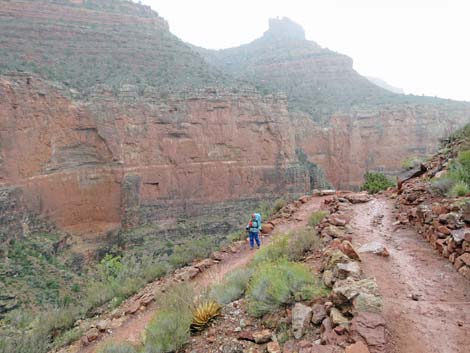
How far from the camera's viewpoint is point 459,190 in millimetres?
6762

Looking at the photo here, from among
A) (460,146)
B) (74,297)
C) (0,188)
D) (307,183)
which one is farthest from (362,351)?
(307,183)

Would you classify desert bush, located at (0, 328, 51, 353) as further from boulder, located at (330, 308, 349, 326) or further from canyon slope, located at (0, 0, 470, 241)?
canyon slope, located at (0, 0, 470, 241)

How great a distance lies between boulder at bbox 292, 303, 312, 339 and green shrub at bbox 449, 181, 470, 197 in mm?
4362

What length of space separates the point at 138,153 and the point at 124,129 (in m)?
2.07

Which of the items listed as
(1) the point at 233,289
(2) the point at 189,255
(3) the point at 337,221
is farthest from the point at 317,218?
(2) the point at 189,255

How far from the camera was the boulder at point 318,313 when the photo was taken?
3.94 metres

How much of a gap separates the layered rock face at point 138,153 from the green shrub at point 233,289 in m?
20.5

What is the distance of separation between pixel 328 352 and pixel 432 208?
4.66 m

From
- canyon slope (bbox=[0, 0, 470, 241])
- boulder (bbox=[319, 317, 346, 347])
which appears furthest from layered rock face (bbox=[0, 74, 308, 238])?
boulder (bbox=[319, 317, 346, 347])

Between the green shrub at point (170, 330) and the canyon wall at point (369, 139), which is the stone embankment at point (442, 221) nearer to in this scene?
the green shrub at point (170, 330)

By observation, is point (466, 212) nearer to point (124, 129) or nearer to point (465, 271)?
point (465, 271)

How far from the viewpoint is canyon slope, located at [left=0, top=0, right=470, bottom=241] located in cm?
2333

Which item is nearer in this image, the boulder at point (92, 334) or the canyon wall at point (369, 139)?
the boulder at point (92, 334)

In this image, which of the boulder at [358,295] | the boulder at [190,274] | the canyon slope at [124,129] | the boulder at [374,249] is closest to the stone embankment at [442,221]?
the boulder at [374,249]
